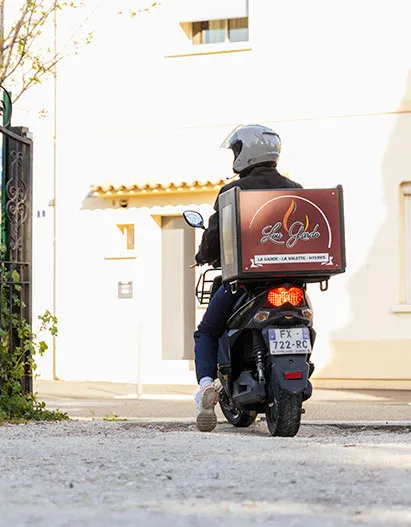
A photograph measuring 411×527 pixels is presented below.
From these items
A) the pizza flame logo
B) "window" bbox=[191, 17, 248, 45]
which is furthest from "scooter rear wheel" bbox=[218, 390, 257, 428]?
"window" bbox=[191, 17, 248, 45]

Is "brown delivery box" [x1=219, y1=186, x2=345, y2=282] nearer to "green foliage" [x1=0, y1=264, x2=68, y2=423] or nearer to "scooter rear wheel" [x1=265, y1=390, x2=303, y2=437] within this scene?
"scooter rear wheel" [x1=265, y1=390, x2=303, y2=437]

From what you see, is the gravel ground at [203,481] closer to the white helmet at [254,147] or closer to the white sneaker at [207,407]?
the white sneaker at [207,407]

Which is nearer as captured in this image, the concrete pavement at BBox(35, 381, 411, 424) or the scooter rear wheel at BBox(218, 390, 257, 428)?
the scooter rear wheel at BBox(218, 390, 257, 428)

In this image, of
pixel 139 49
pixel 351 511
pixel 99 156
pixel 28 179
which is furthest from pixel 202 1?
pixel 351 511

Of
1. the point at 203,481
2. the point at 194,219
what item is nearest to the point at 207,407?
the point at 194,219

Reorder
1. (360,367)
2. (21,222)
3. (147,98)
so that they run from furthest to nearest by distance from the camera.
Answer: (147,98) → (360,367) → (21,222)

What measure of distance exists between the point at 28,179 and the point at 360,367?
8322mm

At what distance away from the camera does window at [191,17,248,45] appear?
18.2 metres

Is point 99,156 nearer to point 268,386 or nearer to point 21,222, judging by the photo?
point 21,222

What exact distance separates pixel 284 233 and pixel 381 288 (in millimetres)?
9693

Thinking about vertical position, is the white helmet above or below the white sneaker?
above

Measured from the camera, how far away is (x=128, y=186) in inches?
699

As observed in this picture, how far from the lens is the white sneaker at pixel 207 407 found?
314 inches

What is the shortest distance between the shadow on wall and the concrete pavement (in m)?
1.19
